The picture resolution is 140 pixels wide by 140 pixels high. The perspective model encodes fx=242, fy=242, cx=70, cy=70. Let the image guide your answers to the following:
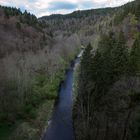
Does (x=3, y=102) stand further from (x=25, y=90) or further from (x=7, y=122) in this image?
(x=25, y=90)

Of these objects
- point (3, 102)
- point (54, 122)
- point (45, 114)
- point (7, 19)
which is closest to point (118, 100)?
point (54, 122)

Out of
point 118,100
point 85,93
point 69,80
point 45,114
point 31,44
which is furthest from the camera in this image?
point 31,44

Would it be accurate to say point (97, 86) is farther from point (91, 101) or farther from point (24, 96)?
point (24, 96)

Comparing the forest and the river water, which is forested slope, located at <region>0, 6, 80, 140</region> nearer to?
the forest

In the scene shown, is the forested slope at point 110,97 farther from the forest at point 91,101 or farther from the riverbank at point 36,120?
the riverbank at point 36,120

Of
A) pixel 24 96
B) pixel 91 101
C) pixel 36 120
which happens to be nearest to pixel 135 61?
pixel 91 101

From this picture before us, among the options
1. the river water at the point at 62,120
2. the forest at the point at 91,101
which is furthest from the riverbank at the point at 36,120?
the river water at the point at 62,120

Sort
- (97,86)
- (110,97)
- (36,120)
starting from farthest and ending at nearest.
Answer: (36,120), (97,86), (110,97)
